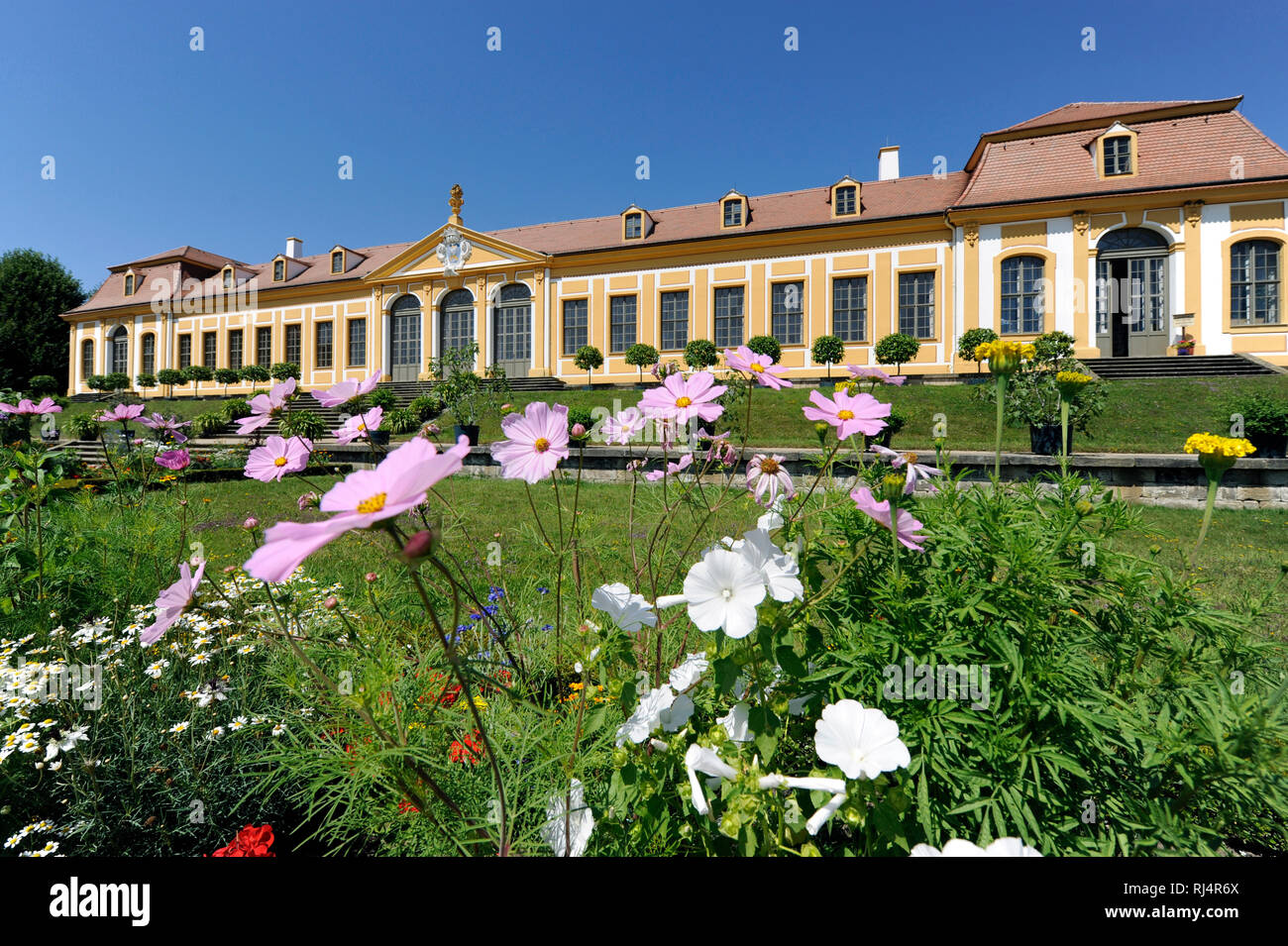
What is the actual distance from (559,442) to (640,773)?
553 mm

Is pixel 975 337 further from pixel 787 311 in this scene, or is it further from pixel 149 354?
pixel 149 354

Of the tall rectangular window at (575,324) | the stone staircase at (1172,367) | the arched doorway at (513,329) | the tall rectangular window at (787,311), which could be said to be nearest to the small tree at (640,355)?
the tall rectangular window at (575,324)

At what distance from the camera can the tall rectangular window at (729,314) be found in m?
19.8

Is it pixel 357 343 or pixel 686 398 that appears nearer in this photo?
pixel 686 398

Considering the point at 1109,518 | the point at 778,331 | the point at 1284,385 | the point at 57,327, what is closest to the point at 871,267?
the point at 778,331

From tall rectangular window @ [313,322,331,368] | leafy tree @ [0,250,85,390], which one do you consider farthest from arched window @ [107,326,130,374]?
tall rectangular window @ [313,322,331,368]

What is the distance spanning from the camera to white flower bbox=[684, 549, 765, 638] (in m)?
0.81

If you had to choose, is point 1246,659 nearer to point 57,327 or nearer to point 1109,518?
point 1109,518

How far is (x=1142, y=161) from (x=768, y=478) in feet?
72.6

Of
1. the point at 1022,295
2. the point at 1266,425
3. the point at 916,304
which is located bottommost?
the point at 1266,425

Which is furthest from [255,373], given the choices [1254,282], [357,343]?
[1254,282]

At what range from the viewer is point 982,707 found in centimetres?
78

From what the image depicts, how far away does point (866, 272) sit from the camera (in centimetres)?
1823

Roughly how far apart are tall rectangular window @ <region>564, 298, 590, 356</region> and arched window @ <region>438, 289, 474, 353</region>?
419 centimetres
